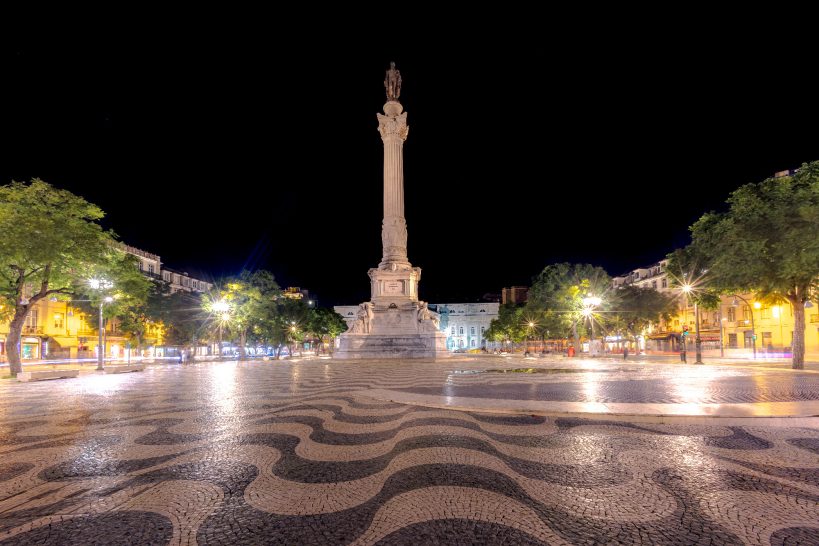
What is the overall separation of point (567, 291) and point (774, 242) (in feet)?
97.1

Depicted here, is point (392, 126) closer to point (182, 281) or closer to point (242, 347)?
point (242, 347)

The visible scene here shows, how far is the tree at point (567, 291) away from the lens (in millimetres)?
50438

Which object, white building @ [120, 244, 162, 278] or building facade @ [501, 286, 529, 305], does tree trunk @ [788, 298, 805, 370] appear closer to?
white building @ [120, 244, 162, 278]

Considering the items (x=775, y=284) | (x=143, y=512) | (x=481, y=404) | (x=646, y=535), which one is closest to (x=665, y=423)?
(x=481, y=404)

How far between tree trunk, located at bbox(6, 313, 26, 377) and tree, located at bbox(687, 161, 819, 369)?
38429 mm

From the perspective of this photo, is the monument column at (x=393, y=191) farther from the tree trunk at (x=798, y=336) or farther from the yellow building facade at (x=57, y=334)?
the yellow building facade at (x=57, y=334)

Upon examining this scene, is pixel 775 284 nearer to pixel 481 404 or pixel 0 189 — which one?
pixel 481 404

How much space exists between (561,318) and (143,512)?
5541cm

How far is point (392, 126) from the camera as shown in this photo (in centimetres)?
4772

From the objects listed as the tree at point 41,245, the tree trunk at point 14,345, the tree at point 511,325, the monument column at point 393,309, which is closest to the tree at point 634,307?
→ the tree at point 511,325

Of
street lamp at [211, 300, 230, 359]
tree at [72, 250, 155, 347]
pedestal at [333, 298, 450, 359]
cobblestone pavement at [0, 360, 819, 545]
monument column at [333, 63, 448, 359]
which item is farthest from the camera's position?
street lamp at [211, 300, 230, 359]

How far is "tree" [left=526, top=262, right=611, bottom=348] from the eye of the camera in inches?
1986

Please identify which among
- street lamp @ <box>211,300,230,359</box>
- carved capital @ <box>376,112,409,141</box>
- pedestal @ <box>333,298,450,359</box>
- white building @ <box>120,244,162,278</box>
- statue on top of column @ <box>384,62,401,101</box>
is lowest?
pedestal @ <box>333,298,450,359</box>

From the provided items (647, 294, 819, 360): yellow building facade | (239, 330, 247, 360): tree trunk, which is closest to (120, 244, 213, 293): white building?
(239, 330, 247, 360): tree trunk
